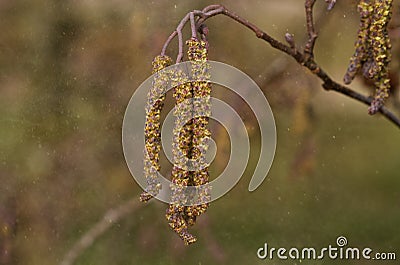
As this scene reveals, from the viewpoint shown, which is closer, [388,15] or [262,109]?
[388,15]

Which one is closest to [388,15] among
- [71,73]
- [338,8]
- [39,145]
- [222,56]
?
[338,8]

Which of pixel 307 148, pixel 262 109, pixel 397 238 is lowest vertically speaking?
pixel 397 238

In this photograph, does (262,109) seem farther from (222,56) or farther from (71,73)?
(71,73)

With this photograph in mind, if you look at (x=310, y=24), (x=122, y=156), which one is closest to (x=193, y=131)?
(x=310, y=24)

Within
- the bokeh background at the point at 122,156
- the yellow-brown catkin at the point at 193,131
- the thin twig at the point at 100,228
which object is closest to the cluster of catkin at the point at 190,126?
the yellow-brown catkin at the point at 193,131

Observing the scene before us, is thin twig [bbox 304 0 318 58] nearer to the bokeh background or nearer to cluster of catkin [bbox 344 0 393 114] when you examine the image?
cluster of catkin [bbox 344 0 393 114]

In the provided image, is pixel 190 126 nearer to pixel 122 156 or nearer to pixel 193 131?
pixel 193 131

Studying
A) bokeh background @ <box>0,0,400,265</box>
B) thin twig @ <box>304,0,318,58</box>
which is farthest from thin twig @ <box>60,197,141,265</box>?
thin twig @ <box>304,0,318,58</box>
